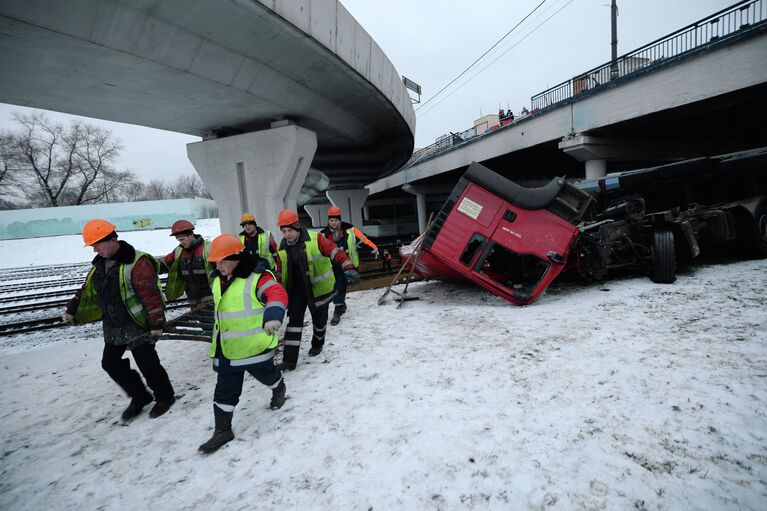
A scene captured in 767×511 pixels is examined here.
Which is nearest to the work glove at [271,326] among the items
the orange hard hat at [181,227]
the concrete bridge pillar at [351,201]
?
the orange hard hat at [181,227]

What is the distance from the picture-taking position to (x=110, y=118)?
9281 millimetres

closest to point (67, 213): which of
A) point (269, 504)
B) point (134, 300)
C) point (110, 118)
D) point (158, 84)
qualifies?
point (110, 118)

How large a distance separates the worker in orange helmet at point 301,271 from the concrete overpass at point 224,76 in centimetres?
443

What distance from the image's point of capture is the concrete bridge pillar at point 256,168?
10852 mm

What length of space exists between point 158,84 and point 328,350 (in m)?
7.22

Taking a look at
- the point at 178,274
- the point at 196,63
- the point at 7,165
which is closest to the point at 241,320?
the point at 178,274

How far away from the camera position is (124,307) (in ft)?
10.5

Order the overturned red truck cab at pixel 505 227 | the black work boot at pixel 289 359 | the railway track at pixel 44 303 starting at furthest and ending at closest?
the railway track at pixel 44 303 < the overturned red truck cab at pixel 505 227 < the black work boot at pixel 289 359

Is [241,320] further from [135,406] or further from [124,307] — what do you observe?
[135,406]

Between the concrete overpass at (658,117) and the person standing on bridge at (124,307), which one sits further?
the concrete overpass at (658,117)

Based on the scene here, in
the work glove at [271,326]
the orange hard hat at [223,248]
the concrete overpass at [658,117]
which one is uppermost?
the concrete overpass at [658,117]

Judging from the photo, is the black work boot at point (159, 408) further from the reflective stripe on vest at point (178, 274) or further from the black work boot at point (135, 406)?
the reflective stripe on vest at point (178, 274)

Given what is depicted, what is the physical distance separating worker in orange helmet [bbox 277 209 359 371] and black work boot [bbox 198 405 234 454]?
4.18ft

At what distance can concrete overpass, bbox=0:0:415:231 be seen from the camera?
5.63 metres
